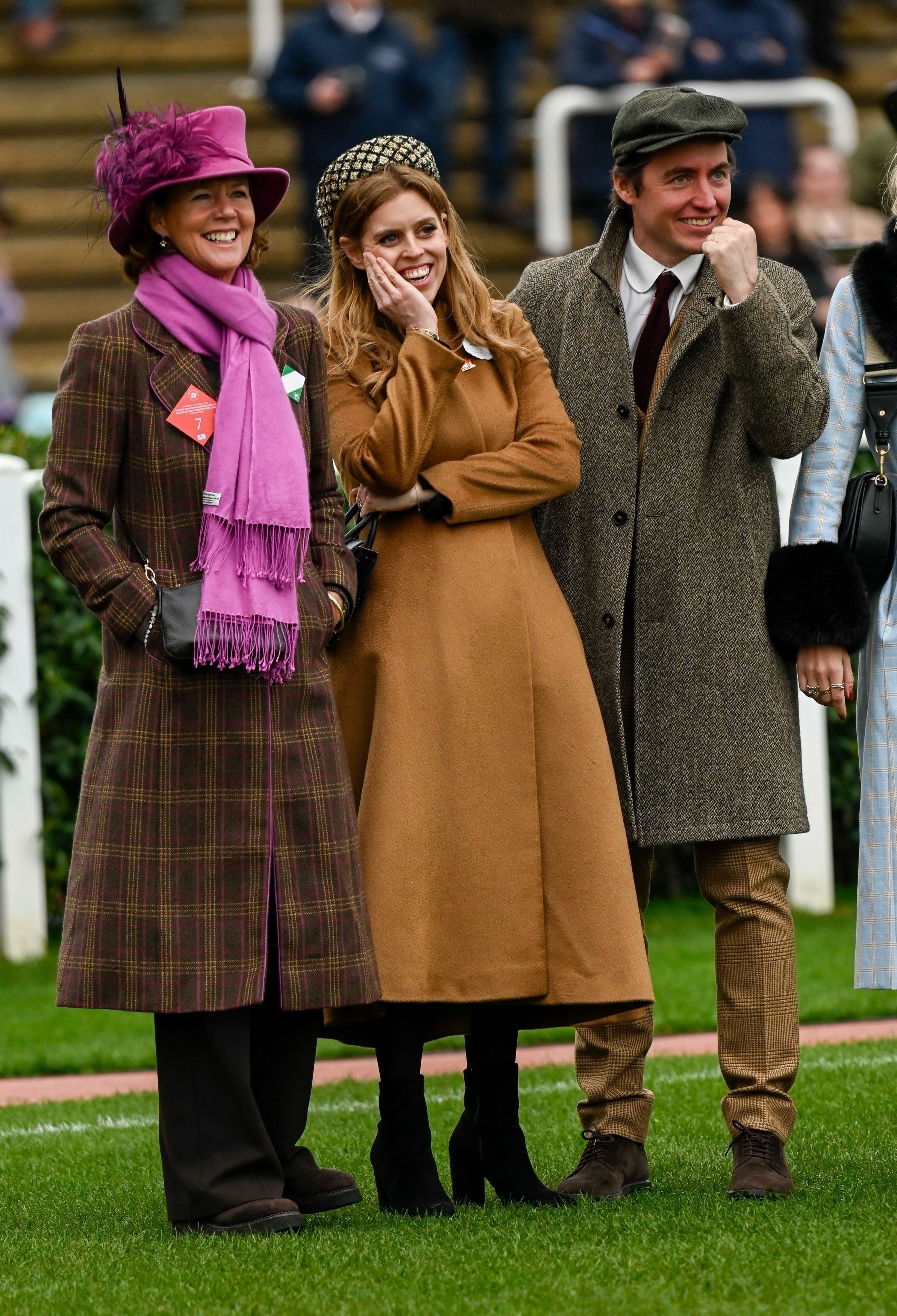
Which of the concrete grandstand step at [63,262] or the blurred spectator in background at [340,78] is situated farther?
the concrete grandstand step at [63,262]

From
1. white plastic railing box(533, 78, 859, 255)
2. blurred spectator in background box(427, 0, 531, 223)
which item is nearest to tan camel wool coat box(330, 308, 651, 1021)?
white plastic railing box(533, 78, 859, 255)

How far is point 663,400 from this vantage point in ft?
15.8

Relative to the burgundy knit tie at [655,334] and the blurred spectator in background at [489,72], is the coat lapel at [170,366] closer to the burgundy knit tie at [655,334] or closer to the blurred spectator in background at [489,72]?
the burgundy knit tie at [655,334]

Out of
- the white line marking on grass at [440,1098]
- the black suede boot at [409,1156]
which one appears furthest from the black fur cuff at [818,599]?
the white line marking on grass at [440,1098]

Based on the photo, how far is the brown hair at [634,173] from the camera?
483 cm

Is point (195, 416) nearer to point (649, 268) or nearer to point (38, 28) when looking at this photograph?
point (649, 268)

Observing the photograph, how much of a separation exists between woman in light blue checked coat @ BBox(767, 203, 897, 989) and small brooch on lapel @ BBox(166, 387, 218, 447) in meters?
1.26

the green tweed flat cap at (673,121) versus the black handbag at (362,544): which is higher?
the green tweed flat cap at (673,121)

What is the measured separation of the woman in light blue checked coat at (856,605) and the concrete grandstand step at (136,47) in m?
9.22

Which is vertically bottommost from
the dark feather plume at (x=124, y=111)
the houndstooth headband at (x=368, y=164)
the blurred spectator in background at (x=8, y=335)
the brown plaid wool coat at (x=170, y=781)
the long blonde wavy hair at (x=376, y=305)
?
the brown plaid wool coat at (x=170, y=781)

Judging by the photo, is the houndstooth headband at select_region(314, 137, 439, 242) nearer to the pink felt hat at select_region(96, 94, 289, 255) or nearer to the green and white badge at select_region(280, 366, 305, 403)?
the pink felt hat at select_region(96, 94, 289, 255)

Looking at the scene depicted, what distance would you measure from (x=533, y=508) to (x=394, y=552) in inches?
17.0

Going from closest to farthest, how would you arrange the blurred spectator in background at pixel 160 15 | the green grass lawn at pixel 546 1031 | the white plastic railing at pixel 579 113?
the green grass lawn at pixel 546 1031, the white plastic railing at pixel 579 113, the blurred spectator in background at pixel 160 15

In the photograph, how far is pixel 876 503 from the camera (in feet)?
15.8
